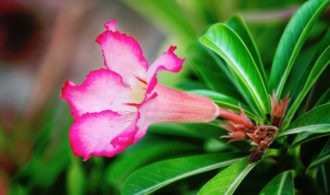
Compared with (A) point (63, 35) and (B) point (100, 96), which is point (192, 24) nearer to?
(B) point (100, 96)

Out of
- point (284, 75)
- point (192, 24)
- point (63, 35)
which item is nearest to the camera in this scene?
point (284, 75)

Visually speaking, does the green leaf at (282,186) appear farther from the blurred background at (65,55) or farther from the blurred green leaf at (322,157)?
the blurred background at (65,55)

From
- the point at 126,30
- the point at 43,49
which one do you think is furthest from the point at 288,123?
the point at 43,49

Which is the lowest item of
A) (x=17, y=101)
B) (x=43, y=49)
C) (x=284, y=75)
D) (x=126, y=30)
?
(x=17, y=101)

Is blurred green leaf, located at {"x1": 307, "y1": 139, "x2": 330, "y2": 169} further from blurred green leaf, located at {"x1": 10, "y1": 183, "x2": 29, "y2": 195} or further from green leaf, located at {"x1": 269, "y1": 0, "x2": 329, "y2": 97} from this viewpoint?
blurred green leaf, located at {"x1": 10, "y1": 183, "x2": 29, "y2": 195}

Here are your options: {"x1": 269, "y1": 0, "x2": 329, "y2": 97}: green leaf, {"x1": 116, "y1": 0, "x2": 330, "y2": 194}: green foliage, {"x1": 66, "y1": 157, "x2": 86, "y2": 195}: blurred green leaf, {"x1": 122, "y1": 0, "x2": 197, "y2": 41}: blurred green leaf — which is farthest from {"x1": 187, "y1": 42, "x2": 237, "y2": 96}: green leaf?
{"x1": 122, "y1": 0, "x2": 197, "y2": 41}: blurred green leaf

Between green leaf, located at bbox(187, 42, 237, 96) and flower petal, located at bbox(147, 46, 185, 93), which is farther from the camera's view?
green leaf, located at bbox(187, 42, 237, 96)

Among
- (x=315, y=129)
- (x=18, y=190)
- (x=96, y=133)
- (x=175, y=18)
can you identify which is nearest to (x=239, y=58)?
(x=315, y=129)

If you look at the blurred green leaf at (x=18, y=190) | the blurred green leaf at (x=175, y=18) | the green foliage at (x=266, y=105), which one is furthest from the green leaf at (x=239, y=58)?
the blurred green leaf at (x=175, y=18)
